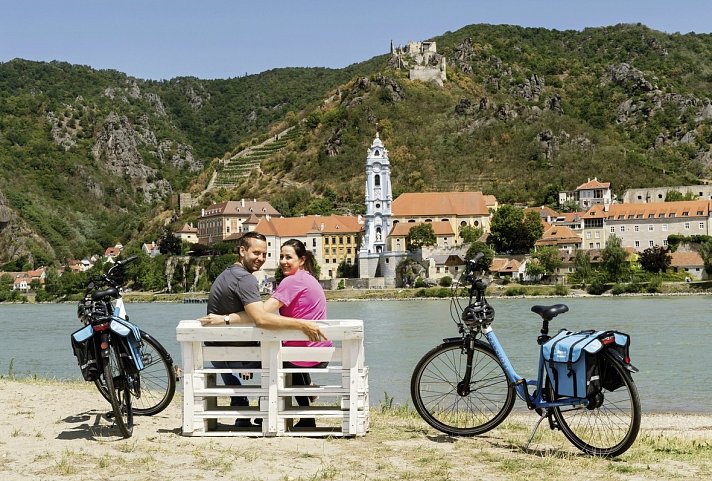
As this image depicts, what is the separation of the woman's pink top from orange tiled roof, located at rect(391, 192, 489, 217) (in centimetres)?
9397

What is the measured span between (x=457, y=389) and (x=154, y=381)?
3.59 metres

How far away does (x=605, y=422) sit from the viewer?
909cm

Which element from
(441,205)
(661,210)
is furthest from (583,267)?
(441,205)

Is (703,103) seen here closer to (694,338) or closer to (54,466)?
(694,338)

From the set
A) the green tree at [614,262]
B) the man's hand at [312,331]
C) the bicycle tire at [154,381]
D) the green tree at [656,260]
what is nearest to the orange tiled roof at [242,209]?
the green tree at [614,262]

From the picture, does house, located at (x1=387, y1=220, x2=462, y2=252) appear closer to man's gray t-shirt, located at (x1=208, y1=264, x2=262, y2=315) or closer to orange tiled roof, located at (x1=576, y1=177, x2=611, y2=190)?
orange tiled roof, located at (x1=576, y1=177, x2=611, y2=190)

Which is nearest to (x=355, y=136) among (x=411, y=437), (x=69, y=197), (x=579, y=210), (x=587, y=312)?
(x=579, y=210)

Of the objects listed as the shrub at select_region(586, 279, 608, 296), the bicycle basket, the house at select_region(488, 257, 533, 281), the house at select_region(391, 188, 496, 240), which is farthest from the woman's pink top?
Result: the house at select_region(391, 188, 496, 240)

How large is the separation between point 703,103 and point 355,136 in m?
54.8

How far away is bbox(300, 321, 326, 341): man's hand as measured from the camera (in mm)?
8133

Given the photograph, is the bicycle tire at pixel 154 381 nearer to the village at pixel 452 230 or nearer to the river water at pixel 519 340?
the river water at pixel 519 340

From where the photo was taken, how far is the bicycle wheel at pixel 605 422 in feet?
24.8

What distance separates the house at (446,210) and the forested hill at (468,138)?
509 inches

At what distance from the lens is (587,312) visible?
56.1m
